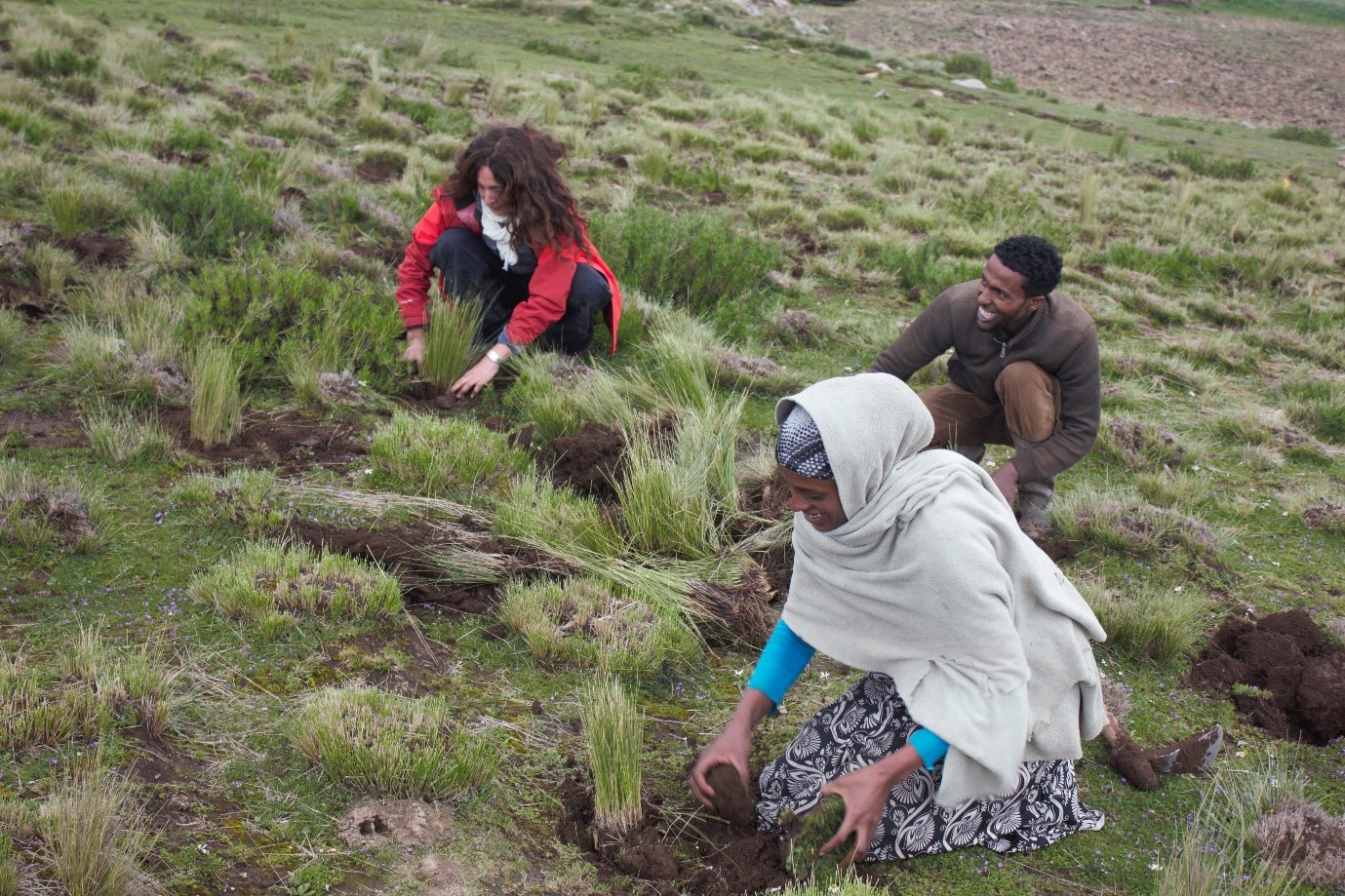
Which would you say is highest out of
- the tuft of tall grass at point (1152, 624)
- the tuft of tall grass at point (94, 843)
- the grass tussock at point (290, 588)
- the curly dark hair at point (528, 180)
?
the curly dark hair at point (528, 180)

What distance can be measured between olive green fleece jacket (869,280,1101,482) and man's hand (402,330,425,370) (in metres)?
2.22

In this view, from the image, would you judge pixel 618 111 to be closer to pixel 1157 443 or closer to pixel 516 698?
pixel 1157 443

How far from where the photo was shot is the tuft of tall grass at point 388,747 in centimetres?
277

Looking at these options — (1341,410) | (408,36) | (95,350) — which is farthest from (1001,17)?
(95,350)

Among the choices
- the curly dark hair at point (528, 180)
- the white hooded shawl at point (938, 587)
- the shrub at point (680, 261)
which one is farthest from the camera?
the shrub at point (680, 261)

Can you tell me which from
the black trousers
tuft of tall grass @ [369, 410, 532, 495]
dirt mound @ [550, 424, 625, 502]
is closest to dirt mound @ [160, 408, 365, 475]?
tuft of tall grass @ [369, 410, 532, 495]

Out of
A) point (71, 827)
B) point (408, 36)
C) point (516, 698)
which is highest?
point (408, 36)

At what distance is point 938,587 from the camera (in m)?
2.48

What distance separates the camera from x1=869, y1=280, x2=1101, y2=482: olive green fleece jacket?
4555mm

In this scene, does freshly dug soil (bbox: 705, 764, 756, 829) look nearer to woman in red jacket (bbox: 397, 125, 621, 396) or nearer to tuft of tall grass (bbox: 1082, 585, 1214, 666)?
tuft of tall grass (bbox: 1082, 585, 1214, 666)

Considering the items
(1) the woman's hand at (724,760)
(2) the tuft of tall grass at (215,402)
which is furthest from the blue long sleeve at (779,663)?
(2) the tuft of tall grass at (215,402)

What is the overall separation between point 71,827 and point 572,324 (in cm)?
389

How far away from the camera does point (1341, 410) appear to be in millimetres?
6988

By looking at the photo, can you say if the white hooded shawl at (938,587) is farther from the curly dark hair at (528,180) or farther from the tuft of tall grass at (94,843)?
the curly dark hair at (528,180)
